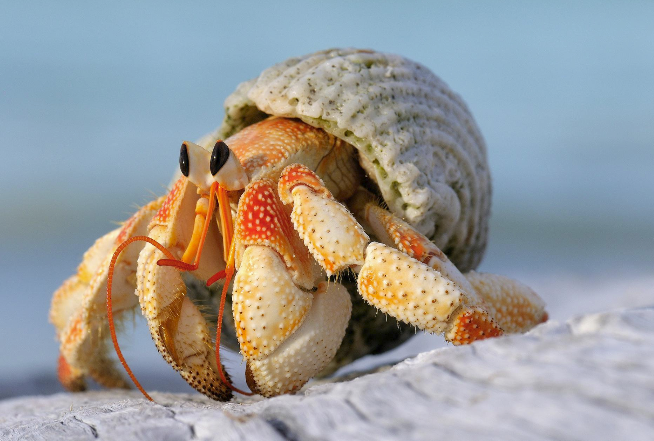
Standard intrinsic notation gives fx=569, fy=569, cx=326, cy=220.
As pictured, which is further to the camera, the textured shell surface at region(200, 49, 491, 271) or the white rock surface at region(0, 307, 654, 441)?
the textured shell surface at region(200, 49, 491, 271)

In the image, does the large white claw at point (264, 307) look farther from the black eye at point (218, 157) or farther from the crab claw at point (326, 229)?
the black eye at point (218, 157)

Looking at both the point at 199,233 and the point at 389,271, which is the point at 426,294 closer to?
the point at 389,271

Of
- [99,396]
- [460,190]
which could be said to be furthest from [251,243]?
[99,396]

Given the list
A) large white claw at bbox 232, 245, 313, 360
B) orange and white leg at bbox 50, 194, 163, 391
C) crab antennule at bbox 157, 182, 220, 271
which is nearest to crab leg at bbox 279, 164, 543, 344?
large white claw at bbox 232, 245, 313, 360

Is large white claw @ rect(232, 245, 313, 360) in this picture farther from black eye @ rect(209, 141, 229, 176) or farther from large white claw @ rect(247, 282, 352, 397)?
black eye @ rect(209, 141, 229, 176)

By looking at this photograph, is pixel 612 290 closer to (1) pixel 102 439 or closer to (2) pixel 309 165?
(2) pixel 309 165

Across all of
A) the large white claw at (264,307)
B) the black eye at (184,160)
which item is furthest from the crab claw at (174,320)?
the large white claw at (264,307)
